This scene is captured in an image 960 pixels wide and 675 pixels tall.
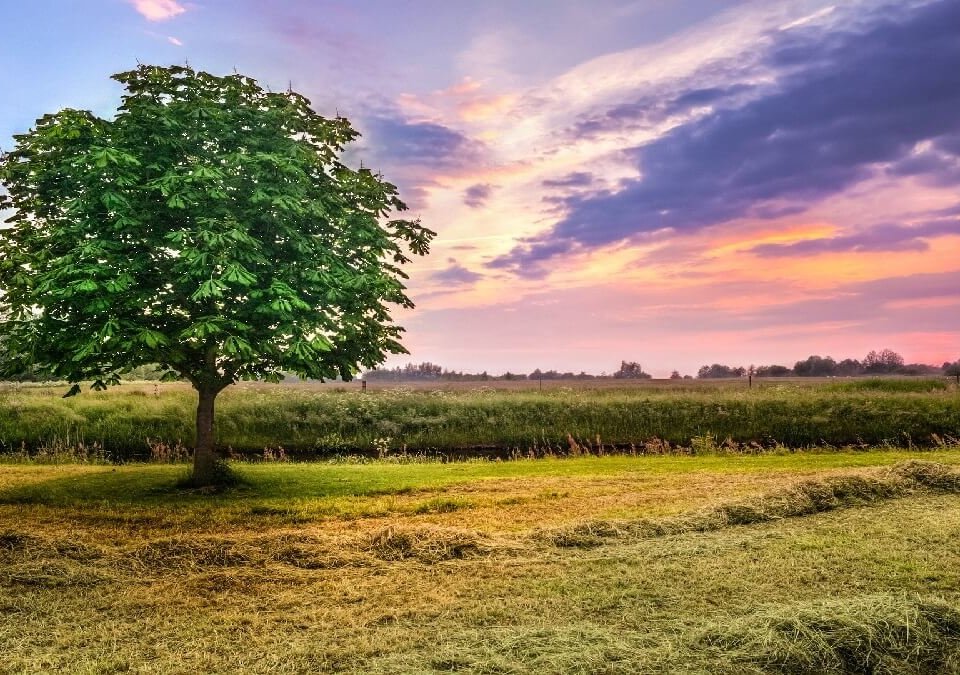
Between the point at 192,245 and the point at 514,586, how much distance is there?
9.17 metres

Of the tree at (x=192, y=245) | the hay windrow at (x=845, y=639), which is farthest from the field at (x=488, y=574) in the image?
the tree at (x=192, y=245)

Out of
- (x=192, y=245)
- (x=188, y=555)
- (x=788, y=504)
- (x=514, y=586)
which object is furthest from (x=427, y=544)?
(x=192, y=245)

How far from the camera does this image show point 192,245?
500 inches

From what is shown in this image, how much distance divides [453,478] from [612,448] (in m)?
10.2

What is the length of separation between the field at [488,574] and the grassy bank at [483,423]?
8536 millimetres

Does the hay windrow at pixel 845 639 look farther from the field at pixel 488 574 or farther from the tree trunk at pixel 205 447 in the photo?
the tree trunk at pixel 205 447

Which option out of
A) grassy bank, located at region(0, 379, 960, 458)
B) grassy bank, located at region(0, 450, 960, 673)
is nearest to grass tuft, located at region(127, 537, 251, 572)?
grassy bank, located at region(0, 450, 960, 673)

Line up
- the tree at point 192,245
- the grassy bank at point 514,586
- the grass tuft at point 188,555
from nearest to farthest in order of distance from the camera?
the grassy bank at point 514,586 < the grass tuft at point 188,555 < the tree at point 192,245

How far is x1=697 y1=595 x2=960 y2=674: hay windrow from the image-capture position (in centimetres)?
477

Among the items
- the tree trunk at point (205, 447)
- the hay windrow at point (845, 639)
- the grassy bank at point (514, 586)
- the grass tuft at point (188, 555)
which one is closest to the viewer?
the hay windrow at point (845, 639)

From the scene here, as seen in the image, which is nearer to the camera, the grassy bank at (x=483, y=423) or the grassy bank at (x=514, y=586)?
the grassy bank at (x=514, y=586)

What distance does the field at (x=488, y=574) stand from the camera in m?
5.04

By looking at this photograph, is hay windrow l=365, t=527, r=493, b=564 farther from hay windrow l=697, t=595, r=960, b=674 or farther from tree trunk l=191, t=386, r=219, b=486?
tree trunk l=191, t=386, r=219, b=486

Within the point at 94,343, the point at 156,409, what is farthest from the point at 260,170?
the point at 156,409
